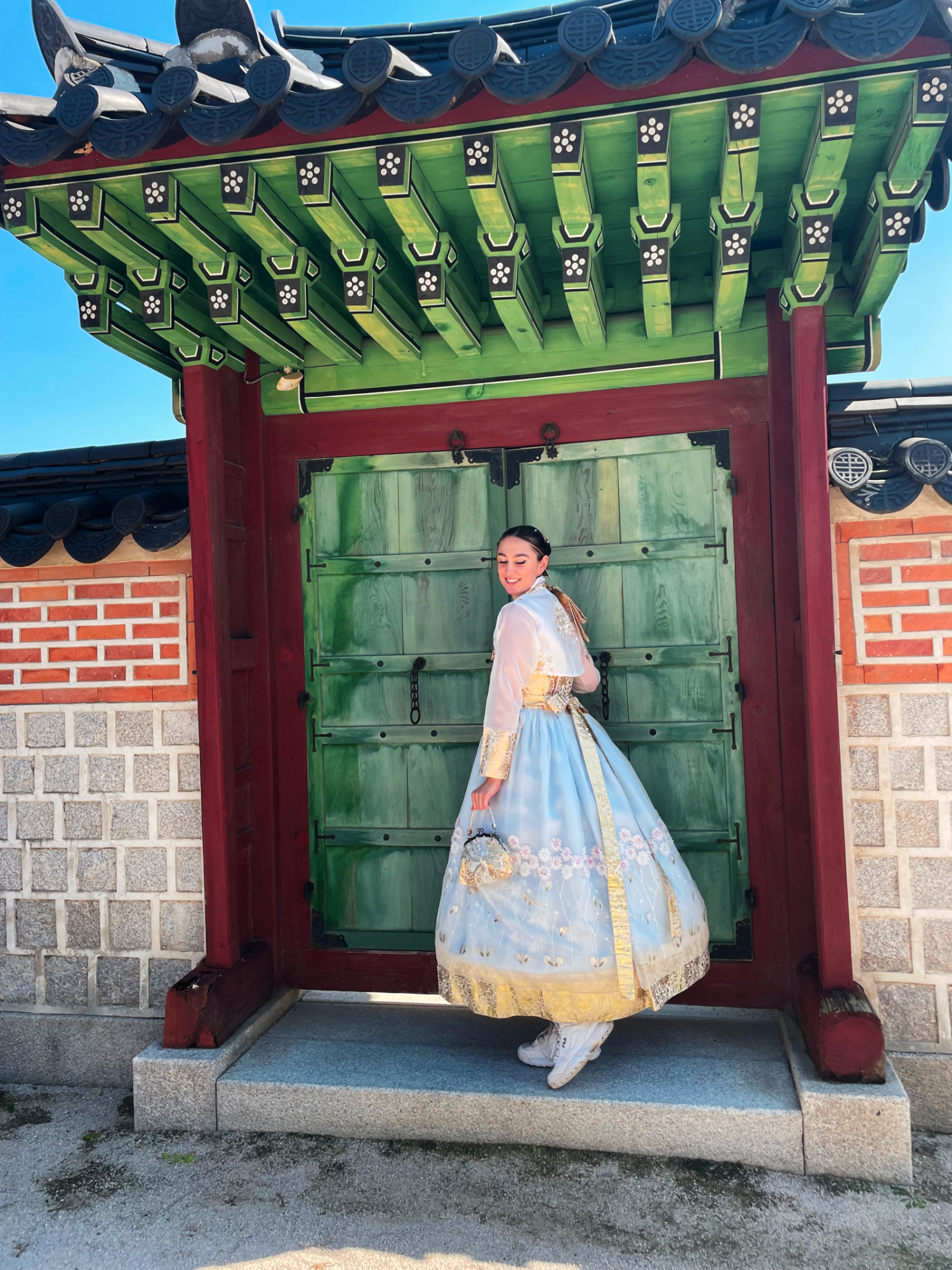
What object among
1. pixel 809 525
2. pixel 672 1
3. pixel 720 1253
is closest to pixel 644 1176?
pixel 720 1253

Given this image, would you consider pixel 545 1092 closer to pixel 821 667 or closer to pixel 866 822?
pixel 866 822

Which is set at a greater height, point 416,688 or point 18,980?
point 416,688

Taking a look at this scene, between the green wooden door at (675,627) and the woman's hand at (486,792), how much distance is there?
0.70m

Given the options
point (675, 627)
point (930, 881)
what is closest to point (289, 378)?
point (675, 627)

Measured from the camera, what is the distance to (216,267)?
2.89 meters

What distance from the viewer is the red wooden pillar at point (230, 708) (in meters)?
3.30

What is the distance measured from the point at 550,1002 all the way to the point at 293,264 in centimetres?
253

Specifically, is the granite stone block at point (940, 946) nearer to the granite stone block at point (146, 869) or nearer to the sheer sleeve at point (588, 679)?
the sheer sleeve at point (588, 679)

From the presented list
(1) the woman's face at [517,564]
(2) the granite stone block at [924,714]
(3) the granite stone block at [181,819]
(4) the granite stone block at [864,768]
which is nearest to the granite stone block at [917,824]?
(4) the granite stone block at [864,768]

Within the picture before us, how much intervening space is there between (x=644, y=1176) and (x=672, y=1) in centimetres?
326

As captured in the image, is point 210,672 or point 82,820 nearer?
point 210,672

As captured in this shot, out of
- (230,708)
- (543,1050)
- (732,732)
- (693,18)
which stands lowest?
(543,1050)

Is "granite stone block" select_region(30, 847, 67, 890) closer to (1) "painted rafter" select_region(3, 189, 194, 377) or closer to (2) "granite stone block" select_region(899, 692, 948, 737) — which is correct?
(1) "painted rafter" select_region(3, 189, 194, 377)

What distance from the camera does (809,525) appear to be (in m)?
2.95
